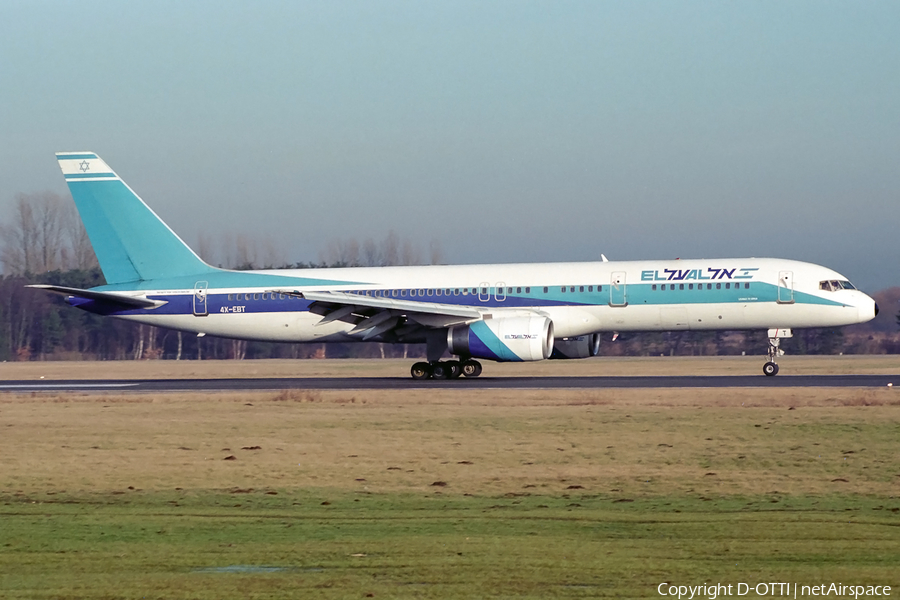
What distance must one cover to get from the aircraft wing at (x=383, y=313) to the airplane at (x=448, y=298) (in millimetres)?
53

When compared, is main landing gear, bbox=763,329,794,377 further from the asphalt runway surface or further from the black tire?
the black tire

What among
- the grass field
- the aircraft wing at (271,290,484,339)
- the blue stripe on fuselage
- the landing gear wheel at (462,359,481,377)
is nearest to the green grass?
the grass field

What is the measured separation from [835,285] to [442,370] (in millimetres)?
12503

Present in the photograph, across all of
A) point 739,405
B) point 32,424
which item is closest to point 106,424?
point 32,424

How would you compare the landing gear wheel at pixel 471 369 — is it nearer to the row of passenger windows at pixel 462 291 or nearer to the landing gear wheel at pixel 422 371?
the landing gear wheel at pixel 422 371

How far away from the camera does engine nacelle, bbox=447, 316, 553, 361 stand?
99.3 ft

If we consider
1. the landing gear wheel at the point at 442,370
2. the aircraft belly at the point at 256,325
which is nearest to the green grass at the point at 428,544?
the landing gear wheel at the point at 442,370

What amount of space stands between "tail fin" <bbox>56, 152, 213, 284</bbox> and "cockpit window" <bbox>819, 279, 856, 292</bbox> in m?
20.5

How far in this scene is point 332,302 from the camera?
31375 mm

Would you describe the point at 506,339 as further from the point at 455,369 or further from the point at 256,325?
the point at 256,325

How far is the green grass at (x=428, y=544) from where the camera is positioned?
761 centimetres

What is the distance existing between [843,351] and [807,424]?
186 feet

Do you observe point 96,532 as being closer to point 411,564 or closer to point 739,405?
point 411,564

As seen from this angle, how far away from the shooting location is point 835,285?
1257 inches
